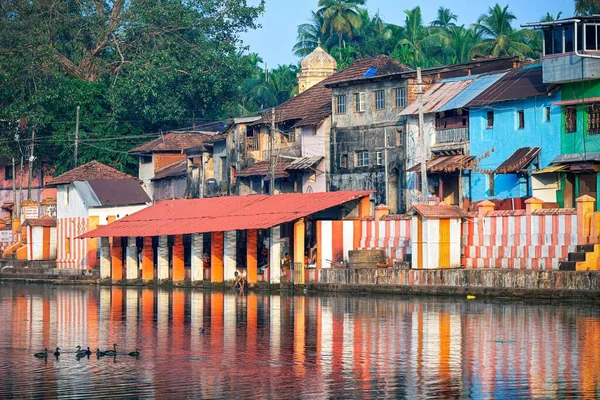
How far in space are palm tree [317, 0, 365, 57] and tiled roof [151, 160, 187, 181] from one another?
886 inches

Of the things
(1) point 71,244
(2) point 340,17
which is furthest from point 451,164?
(2) point 340,17

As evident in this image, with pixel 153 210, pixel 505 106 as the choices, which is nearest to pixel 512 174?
pixel 505 106

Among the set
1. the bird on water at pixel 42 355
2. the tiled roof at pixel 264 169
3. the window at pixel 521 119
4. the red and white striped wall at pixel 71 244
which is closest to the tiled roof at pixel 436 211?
the window at pixel 521 119

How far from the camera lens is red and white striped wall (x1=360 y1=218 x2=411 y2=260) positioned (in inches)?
1969

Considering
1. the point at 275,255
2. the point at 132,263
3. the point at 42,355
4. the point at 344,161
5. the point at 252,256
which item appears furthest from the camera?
the point at 344,161

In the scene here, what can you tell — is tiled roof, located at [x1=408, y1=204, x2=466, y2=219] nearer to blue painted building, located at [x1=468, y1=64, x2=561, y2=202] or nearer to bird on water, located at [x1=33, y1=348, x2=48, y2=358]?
blue painted building, located at [x1=468, y1=64, x2=561, y2=202]

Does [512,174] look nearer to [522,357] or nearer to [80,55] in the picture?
[522,357]

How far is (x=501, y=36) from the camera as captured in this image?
75.1 m

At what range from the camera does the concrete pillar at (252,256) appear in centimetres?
5388

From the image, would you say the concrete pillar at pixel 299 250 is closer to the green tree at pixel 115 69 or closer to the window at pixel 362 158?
the window at pixel 362 158

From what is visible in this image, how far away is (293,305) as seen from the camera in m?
45.2

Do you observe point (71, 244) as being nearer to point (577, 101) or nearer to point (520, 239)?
→ point (577, 101)

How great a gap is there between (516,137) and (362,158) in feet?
34.3

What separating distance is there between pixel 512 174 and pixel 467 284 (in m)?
9.82
